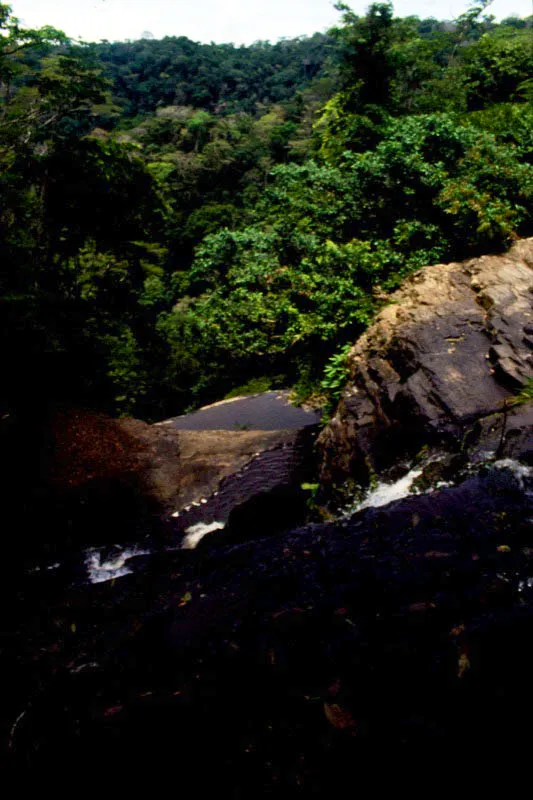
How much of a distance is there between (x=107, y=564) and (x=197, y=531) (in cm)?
186

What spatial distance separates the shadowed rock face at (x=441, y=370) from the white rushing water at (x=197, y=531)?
7.56 feet

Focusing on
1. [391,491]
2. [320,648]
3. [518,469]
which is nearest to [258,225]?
[391,491]

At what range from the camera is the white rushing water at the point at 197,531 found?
27.1ft

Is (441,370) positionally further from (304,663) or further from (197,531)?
(197,531)

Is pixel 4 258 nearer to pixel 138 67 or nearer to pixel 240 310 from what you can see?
pixel 240 310

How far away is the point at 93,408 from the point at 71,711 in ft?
31.4

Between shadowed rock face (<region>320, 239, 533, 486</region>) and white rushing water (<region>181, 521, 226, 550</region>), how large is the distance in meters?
2.31

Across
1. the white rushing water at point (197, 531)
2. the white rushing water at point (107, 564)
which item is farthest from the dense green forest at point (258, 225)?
the white rushing water at point (197, 531)

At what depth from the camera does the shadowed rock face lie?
594 centimetres

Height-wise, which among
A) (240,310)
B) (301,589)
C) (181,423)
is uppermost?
(240,310)

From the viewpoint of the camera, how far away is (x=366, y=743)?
200 cm

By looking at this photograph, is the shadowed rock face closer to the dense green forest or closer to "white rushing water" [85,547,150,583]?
the dense green forest

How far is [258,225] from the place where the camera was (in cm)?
1650

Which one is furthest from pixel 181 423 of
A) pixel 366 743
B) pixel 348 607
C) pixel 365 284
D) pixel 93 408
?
pixel 366 743
